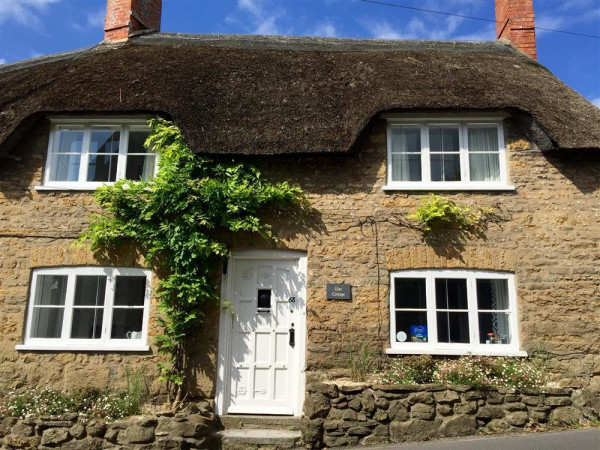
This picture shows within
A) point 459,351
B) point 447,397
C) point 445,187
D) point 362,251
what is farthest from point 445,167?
point 447,397

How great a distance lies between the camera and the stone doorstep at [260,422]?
6480 mm

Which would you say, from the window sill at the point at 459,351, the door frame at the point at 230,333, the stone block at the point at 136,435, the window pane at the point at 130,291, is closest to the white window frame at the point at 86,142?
the window pane at the point at 130,291

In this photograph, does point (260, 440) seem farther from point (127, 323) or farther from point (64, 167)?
point (64, 167)

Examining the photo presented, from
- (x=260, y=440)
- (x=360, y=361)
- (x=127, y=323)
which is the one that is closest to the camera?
(x=260, y=440)

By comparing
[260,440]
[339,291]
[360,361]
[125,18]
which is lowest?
[260,440]

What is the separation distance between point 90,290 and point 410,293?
16.0 ft

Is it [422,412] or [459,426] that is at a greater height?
[422,412]

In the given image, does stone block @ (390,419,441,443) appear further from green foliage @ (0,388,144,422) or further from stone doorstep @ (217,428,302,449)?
green foliage @ (0,388,144,422)

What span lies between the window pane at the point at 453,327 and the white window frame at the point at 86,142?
5048 mm

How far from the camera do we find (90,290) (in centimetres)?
718

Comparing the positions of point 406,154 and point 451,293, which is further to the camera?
point 406,154

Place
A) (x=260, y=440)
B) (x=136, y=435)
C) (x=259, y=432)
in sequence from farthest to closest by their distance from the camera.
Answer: (x=259, y=432) < (x=260, y=440) < (x=136, y=435)

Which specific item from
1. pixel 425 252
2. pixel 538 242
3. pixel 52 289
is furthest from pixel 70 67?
pixel 538 242

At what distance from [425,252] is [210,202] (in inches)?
129
